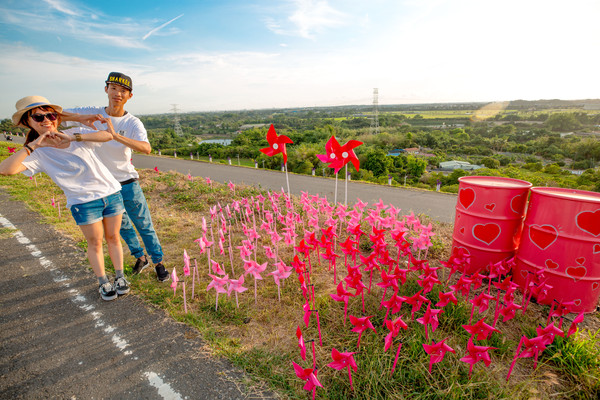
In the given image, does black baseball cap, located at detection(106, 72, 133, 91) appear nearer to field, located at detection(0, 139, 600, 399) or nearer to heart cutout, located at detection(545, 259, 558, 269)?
field, located at detection(0, 139, 600, 399)

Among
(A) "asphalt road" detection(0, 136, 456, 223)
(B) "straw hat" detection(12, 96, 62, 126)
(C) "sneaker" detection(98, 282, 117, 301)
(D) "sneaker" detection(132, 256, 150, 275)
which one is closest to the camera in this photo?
(B) "straw hat" detection(12, 96, 62, 126)

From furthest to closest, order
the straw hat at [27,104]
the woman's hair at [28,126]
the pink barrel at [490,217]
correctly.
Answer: the pink barrel at [490,217]
the woman's hair at [28,126]
the straw hat at [27,104]

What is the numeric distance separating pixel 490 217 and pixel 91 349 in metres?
4.02

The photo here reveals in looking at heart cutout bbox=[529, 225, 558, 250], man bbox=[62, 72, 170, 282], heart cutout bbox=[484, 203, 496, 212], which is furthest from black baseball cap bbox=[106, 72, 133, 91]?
heart cutout bbox=[529, 225, 558, 250]

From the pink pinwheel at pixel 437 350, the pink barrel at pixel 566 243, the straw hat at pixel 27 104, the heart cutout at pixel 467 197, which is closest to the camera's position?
the pink pinwheel at pixel 437 350

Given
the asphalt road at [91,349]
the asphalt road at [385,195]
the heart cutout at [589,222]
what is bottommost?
the asphalt road at [385,195]

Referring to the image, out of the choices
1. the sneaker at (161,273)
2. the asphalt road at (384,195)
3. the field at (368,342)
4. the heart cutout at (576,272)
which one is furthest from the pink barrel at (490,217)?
the asphalt road at (384,195)

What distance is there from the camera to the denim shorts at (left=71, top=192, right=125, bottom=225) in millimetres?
2725

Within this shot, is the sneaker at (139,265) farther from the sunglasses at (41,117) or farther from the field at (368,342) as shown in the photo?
the sunglasses at (41,117)

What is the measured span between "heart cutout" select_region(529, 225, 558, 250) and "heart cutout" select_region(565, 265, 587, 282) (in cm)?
27

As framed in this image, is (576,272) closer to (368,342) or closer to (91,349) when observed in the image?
(368,342)

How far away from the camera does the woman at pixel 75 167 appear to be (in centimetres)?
248

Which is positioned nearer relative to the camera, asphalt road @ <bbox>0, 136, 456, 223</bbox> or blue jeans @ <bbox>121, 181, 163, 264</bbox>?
blue jeans @ <bbox>121, 181, 163, 264</bbox>

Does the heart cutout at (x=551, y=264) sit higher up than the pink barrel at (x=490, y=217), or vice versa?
the pink barrel at (x=490, y=217)
